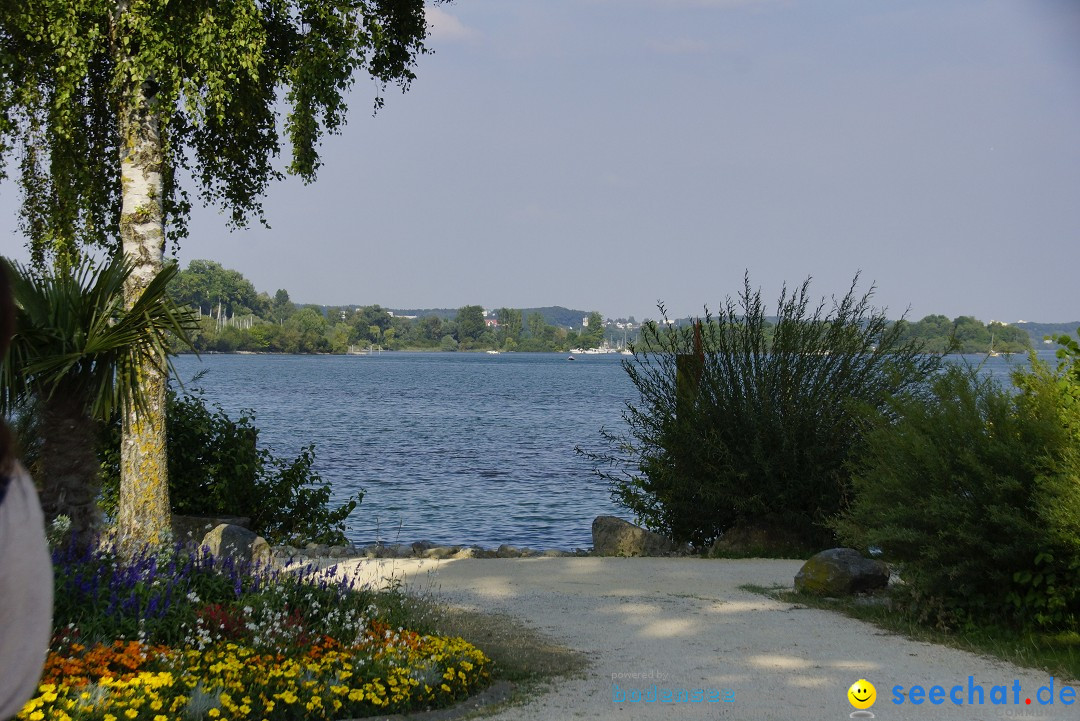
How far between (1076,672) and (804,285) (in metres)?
7.35

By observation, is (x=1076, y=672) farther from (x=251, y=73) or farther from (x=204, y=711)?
(x=251, y=73)

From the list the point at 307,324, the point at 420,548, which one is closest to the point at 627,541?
the point at 420,548

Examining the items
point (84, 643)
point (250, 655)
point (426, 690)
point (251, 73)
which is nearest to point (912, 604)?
point (426, 690)

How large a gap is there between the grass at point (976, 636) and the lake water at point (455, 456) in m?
2.21

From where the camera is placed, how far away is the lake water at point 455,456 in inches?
758

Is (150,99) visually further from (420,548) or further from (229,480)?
(420,548)

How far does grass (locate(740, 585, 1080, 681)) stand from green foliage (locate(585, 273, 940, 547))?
332 centimetres

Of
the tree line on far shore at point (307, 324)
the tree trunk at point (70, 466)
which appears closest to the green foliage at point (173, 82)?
the tree trunk at point (70, 466)

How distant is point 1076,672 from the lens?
245 inches

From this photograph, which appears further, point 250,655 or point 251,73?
point 251,73

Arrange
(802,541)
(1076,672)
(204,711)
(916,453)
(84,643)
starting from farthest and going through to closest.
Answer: (802,541) < (916,453) < (1076,672) < (84,643) < (204,711)

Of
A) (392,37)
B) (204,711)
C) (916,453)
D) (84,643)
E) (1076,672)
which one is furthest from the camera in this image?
(392,37)

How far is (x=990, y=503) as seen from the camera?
7.34 m

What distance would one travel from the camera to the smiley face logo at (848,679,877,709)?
5.48 m
